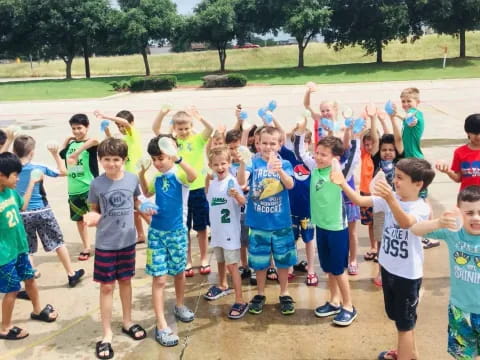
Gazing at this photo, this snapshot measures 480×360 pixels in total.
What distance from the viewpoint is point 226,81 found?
108 ft

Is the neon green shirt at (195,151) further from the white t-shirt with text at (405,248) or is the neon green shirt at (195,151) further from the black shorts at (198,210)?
the white t-shirt with text at (405,248)

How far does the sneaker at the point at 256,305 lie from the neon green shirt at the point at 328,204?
87 cm

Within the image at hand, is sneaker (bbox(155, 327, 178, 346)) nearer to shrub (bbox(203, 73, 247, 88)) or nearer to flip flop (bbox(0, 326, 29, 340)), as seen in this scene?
flip flop (bbox(0, 326, 29, 340))

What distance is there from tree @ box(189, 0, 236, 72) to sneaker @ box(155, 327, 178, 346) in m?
41.8

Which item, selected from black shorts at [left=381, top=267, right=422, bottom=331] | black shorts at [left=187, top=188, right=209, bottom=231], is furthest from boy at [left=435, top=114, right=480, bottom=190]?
black shorts at [left=187, top=188, right=209, bottom=231]

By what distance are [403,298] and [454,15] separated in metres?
41.7

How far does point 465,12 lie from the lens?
38.7 meters

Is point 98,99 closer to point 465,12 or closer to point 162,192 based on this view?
point 162,192

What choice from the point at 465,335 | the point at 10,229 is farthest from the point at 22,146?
the point at 465,335

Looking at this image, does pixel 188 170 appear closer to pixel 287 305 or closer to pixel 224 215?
pixel 224 215

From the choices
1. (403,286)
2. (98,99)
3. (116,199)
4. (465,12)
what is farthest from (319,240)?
(465,12)

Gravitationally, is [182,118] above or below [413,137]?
above

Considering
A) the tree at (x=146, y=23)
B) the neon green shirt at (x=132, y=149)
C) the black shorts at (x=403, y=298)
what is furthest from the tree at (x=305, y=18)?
the black shorts at (x=403, y=298)

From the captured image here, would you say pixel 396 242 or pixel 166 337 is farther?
pixel 166 337
